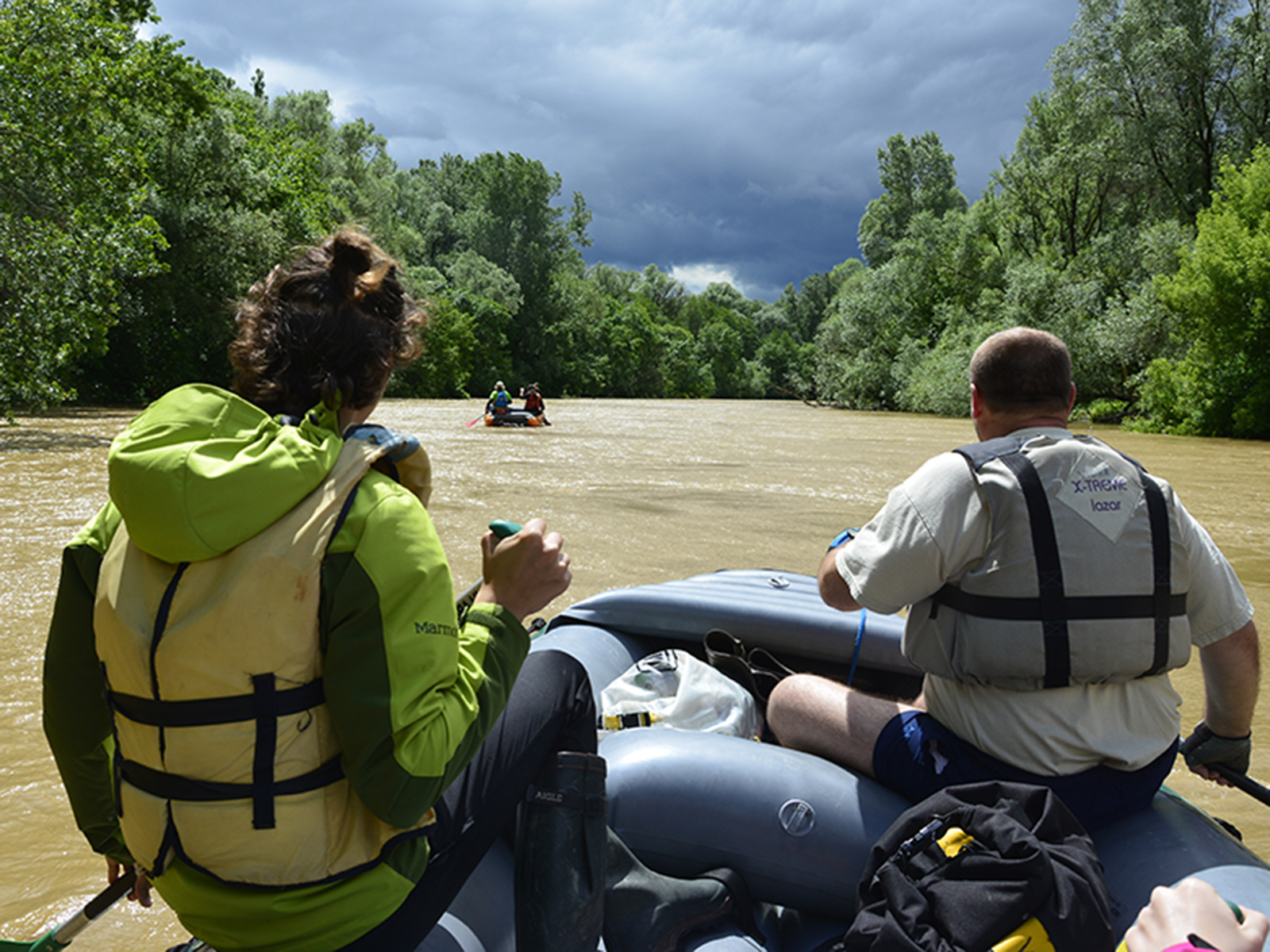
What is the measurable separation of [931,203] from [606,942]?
42594 mm

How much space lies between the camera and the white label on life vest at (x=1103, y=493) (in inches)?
59.6

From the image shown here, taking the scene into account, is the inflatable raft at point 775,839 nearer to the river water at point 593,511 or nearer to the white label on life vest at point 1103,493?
the white label on life vest at point 1103,493

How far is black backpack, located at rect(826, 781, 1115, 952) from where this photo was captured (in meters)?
1.16

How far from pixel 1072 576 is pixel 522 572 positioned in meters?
0.99

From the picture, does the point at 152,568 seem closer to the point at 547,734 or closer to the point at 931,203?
the point at 547,734

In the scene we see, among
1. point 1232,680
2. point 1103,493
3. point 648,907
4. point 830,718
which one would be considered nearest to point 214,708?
point 648,907

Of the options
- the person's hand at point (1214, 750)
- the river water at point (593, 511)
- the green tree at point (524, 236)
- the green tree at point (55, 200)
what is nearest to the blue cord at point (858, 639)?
the person's hand at point (1214, 750)

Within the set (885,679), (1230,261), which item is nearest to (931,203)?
(1230,261)

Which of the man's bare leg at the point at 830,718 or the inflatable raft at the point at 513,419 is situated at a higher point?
the inflatable raft at the point at 513,419

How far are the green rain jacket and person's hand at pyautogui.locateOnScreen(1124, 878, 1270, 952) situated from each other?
2.71 feet

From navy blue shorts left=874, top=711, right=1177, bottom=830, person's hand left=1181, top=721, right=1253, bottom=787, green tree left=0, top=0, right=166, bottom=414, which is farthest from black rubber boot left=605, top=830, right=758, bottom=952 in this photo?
green tree left=0, top=0, right=166, bottom=414

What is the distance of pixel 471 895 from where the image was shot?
150cm

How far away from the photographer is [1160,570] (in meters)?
1.52

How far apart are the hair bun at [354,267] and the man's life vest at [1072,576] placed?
3.60 ft
